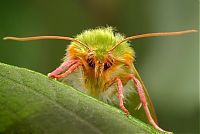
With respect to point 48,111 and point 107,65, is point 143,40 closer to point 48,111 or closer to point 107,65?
point 107,65

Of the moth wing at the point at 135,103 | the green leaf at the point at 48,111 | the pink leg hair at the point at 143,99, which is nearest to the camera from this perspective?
the green leaf at the point at 48,111

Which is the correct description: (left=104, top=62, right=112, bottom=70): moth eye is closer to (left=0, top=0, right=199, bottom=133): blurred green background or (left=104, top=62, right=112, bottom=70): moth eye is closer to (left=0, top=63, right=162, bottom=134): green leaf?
(left=0, top=63, right=162, bottom=134): green leaf

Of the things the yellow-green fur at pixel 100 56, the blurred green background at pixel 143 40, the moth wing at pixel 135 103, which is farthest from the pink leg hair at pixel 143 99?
the blurred green background at pixel 143 40

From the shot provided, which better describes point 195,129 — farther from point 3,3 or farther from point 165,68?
point 3,3

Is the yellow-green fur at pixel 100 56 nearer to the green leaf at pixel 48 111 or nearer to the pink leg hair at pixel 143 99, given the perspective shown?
the pink leg hair at pixel 143 99

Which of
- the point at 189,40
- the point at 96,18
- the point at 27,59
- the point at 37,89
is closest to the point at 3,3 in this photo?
the point at 27,59

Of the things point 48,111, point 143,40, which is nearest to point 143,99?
point 48,111
